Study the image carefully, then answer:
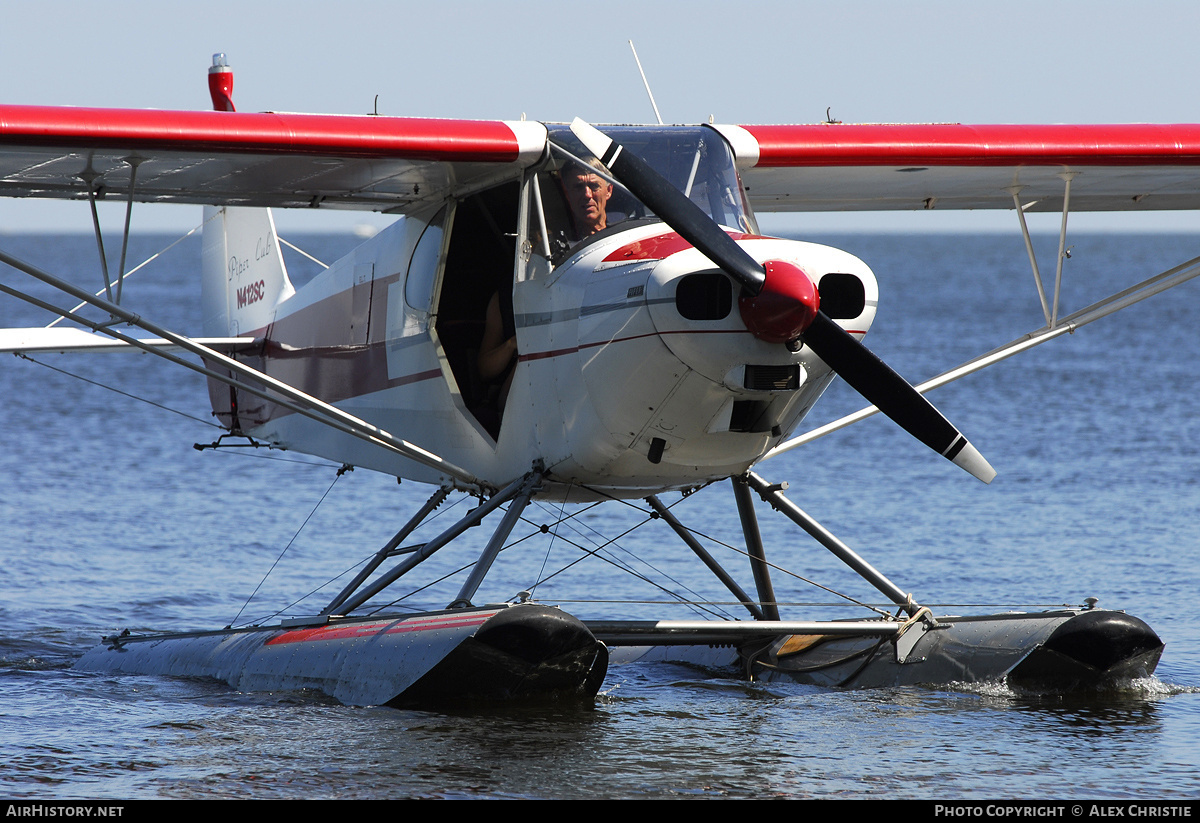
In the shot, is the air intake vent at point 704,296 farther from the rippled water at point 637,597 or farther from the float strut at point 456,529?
the rippled water at point 637,597

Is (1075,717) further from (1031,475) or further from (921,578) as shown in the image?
(1031,475)

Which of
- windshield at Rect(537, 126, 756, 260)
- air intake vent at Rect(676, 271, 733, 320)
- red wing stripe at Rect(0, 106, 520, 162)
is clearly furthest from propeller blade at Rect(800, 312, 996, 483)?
red wing stripe at Rect(0, 106, 520, 162)

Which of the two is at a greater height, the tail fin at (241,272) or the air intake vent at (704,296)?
the tail fin at (241,272)

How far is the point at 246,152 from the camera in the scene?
7.31 metres

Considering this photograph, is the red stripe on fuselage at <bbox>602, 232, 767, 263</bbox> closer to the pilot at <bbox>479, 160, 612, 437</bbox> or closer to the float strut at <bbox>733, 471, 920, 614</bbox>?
the pilot at <bbox>479, 160, 612, 437</bbox>

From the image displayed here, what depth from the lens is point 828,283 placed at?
20.5 ft

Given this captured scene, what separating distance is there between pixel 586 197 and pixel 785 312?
1.66m

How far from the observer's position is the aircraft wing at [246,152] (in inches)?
279

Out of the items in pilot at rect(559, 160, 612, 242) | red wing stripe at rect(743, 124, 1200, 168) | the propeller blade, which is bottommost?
the propeller blade

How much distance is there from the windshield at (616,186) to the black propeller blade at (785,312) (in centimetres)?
55

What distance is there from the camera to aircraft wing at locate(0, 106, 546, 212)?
23.2 feet

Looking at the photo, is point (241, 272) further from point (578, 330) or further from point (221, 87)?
point (578, 330)

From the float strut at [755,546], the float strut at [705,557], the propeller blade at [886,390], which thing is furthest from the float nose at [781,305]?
the float strut at [705,557]

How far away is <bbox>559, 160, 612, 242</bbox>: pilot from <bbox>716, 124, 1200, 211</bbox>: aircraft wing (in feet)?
3.09
